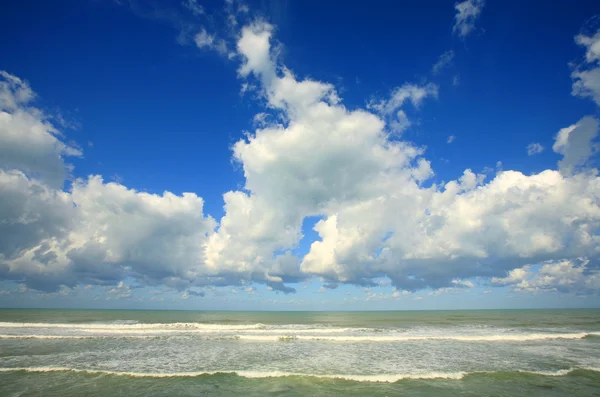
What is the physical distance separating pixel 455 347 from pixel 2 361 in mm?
34772

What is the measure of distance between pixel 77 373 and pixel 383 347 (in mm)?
22703

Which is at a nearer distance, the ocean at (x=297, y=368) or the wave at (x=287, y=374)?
the ocean at (x=297, y=368)

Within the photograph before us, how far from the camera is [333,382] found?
1517cm

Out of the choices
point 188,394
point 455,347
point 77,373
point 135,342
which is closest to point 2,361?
point 77,373

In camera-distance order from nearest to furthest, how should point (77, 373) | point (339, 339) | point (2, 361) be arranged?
1. point (77, 373)
2. point (2, 361)
3. point (339, 339)

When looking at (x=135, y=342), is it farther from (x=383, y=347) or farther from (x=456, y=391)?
(x=456, y=391)

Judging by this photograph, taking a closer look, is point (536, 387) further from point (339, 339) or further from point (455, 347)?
point (339, 339)

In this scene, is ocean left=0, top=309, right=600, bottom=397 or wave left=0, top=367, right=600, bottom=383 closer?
ocean left=0, top=309, right=600, bottom=397

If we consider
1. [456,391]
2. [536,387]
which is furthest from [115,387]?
[536,387]

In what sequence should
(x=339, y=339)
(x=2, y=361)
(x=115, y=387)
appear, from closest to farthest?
(x=115, y=387)
(x=2, y=361)
(x=339, y=339)

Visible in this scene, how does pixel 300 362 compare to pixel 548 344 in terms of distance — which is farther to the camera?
pixel 548 344

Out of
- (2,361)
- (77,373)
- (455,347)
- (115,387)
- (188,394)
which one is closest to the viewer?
(188,394)

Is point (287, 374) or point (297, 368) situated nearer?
point (287, 374)

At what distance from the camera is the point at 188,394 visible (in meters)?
13.3
